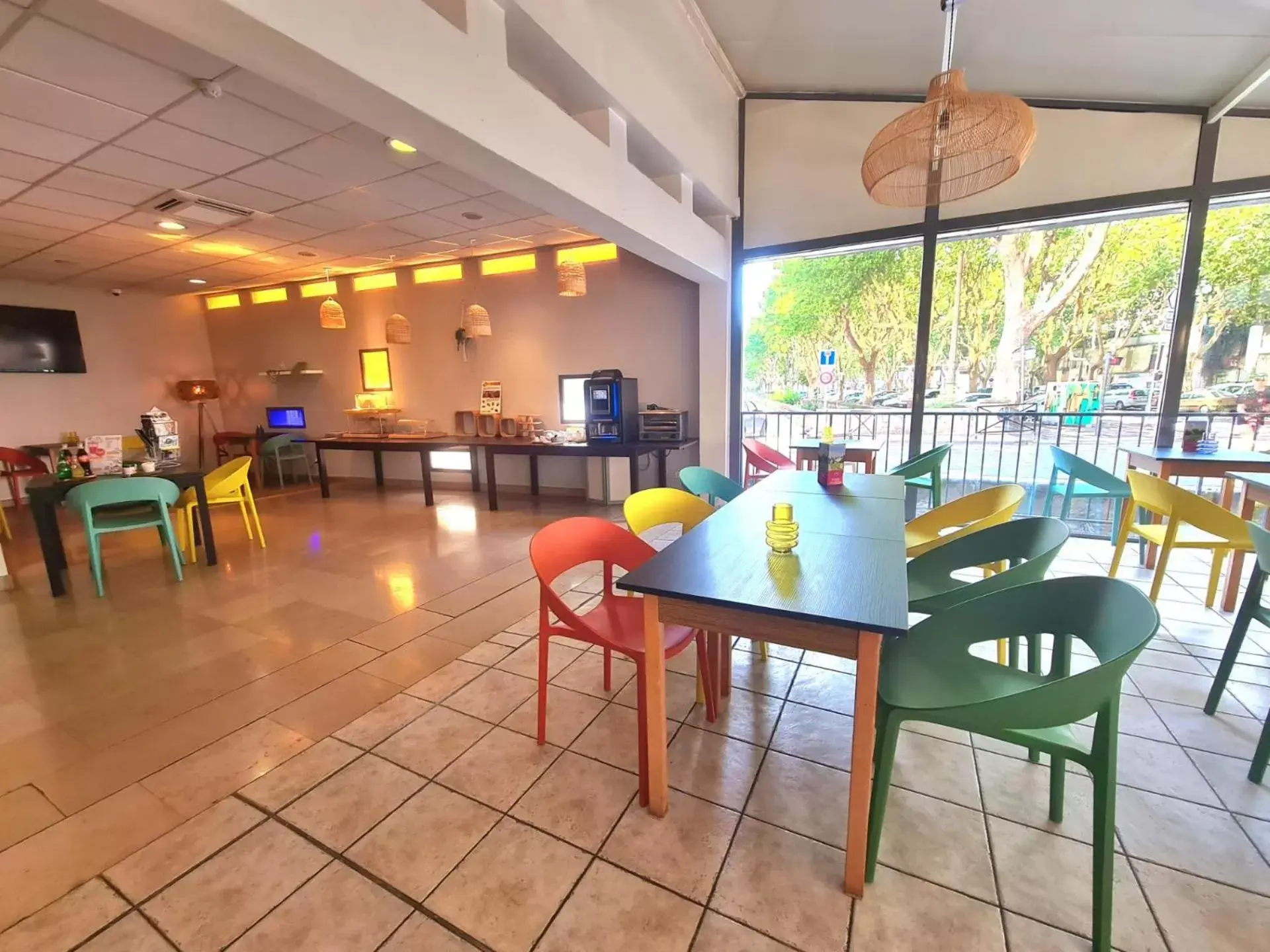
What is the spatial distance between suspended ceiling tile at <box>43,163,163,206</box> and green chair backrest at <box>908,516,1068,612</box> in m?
5.38

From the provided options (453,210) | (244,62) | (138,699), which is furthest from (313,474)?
(244,62)

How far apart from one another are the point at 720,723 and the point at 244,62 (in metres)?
2.76

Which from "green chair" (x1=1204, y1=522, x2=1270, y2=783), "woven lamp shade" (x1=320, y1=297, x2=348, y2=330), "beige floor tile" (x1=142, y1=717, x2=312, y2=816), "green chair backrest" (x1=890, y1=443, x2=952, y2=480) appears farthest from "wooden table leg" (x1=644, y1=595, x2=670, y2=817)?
"woven lamp shade" (x1=320, y1=297, x2=348, y2=330)

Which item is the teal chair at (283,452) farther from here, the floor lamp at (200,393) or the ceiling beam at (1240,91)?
the ceiling beam at (1240,91)

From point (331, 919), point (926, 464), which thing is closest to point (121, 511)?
point (331, 919)

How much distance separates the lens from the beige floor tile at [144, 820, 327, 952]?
51.0 inches

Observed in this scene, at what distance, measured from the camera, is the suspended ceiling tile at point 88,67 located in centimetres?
220

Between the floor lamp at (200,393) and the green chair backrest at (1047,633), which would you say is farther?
the floor lamp at (200,393)

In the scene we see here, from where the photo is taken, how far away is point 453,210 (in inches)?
175

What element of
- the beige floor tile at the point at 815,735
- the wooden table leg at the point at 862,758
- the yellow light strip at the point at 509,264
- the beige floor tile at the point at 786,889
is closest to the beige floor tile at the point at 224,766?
the beige floor tile at the point at 786,889

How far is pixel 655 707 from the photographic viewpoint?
1.54 metres

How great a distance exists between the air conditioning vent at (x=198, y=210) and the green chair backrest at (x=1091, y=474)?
6.38 metres

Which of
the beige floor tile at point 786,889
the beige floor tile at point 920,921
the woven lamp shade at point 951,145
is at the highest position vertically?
the woven lamp shade at point 951,145

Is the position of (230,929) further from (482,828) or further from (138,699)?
(138,699)
